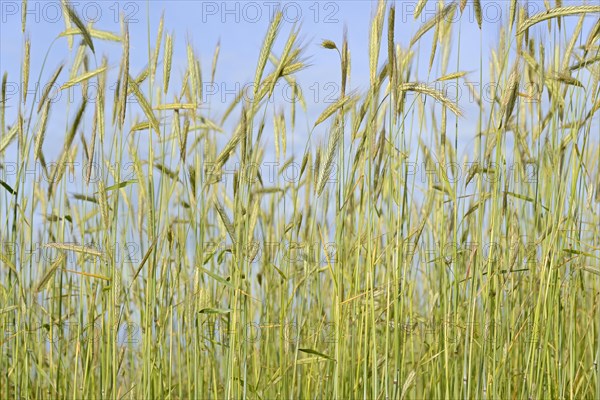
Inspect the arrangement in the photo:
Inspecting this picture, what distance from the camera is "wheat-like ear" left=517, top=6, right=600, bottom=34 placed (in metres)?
1.49

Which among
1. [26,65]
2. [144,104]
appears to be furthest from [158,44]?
[26,65]

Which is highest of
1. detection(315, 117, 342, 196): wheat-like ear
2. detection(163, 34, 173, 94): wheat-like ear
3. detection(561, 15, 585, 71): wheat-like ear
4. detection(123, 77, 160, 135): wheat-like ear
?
detection(561, 15, 585, 71): wheat-like ear

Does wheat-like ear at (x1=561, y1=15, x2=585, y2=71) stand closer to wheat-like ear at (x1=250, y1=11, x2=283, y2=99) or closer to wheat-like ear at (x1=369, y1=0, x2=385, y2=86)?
wheat-like ear at (x1=369, y1=0, x2=385, y2=86)

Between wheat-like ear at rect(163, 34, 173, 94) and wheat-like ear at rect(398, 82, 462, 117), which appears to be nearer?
wheat-like ear at rect(398, 82, 462, 117)

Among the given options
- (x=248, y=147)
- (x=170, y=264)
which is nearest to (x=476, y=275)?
(x=248, y=147)

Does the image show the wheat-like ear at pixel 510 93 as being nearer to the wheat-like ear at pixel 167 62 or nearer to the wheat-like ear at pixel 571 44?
the wheat-like ear at pixel 571 44

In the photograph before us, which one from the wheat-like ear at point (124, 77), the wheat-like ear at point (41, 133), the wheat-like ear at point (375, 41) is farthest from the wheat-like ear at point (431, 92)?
the wheat-like ear at point (41, 133)

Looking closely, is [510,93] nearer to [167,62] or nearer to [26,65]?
[167,62]

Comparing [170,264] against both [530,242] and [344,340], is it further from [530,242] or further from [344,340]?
[530,242]

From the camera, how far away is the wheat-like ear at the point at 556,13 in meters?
1.49

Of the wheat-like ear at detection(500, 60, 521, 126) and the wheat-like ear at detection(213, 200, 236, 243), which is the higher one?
the wheat-like ear at detection(500, 60, 521, 126)

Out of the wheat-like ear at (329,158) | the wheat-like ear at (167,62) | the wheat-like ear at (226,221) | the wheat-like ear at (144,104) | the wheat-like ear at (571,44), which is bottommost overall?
the wheat-like ear at (226,221)

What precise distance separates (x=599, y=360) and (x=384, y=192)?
597 mm

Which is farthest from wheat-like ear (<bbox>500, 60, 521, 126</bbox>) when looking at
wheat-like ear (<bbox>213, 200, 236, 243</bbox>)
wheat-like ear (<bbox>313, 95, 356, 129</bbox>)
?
wheat-like ear (<bbox>213, 200, 236, 243</bbox>)
